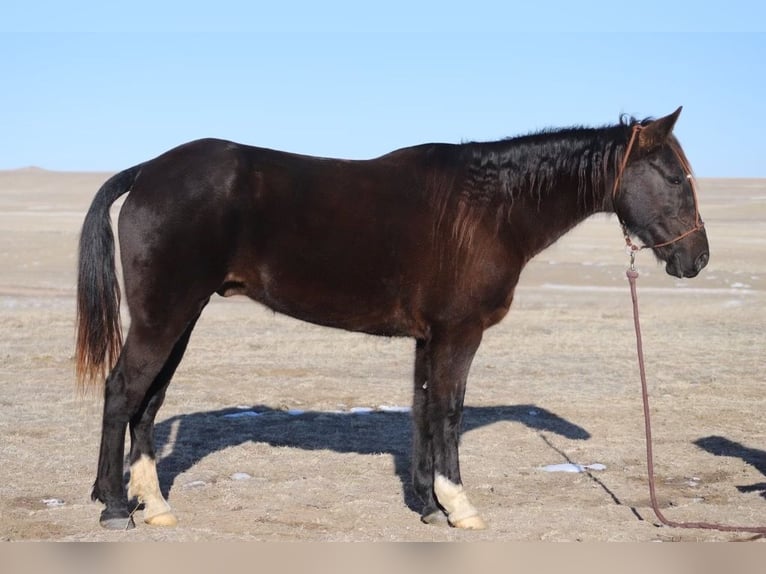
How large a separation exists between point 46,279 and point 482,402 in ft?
58.5

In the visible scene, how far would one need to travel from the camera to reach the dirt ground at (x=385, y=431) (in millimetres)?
6215

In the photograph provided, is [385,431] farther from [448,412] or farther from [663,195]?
[663,195]

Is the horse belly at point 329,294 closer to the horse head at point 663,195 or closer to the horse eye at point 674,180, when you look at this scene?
the horse head at point 663,195

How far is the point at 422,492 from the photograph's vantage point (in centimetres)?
641

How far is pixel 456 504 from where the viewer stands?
20.0 feet

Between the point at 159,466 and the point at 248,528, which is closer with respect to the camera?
the point at 248,528

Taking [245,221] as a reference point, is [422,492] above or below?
below

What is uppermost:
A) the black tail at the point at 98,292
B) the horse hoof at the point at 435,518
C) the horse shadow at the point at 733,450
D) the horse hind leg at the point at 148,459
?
the black tail at the point at 98,292

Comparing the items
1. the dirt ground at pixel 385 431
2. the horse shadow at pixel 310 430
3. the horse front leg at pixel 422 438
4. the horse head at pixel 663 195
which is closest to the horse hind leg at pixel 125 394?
the dirt ground at pixel 385 431

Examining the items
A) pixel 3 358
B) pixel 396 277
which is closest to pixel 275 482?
pixel 396 277

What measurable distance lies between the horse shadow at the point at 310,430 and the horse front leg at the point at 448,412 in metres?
0.97

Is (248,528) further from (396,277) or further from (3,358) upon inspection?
(3,358)

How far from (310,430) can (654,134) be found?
4380mm

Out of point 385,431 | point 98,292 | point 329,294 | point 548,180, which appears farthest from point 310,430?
point 548,180
